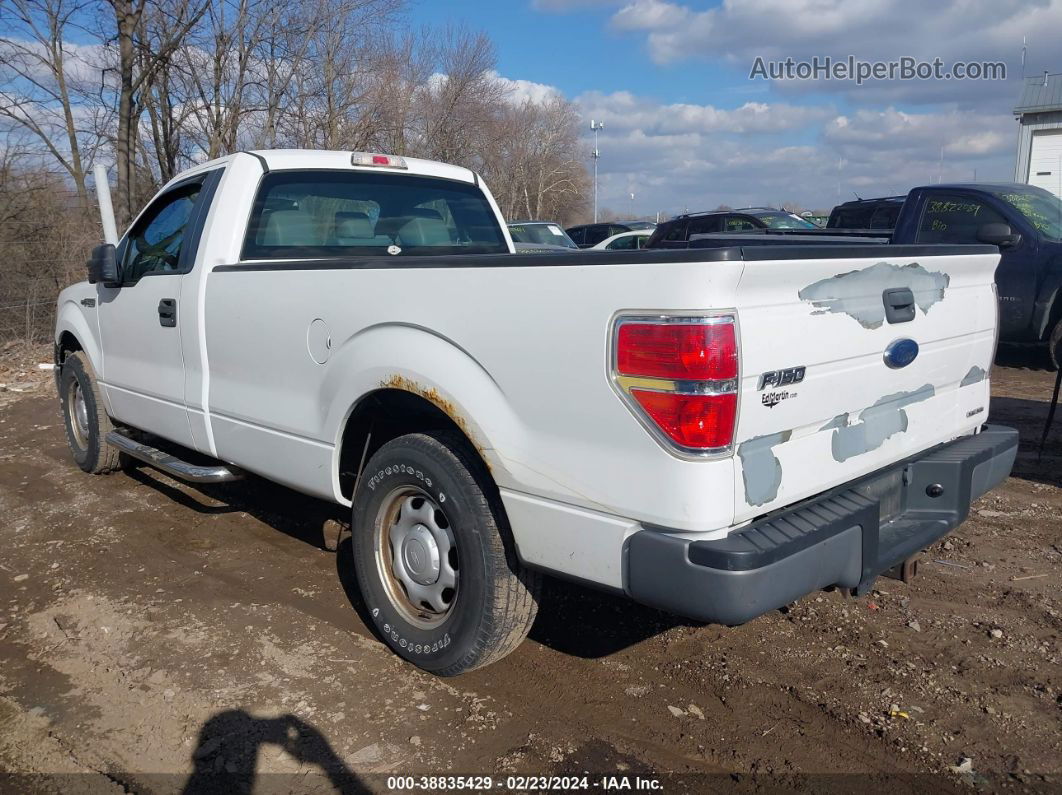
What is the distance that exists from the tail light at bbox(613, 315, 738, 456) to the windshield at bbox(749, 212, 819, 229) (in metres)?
13.1

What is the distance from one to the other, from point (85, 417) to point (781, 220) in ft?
41.1

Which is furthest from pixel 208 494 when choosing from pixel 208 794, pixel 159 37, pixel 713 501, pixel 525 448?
pixel 159 37

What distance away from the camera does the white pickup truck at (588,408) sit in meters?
2.38

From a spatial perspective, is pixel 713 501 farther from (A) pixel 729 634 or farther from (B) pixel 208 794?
(B) pixel 208 794

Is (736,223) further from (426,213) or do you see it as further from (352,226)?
(352,226)

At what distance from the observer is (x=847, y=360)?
2.75 m

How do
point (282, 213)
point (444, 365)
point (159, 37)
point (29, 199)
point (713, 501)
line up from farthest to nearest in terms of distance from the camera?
point (159, 37), point (29, 199), point (282, 213), point (444, 365), point (713, 501)

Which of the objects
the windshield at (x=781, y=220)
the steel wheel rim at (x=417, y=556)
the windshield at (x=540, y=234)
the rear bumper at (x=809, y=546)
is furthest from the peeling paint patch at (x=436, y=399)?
the windshield at (x=540, y=234)

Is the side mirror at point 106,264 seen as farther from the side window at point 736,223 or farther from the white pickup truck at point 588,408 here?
the side window at point 736,223

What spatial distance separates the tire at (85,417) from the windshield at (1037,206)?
8.73 metres

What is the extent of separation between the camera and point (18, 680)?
3434 mm

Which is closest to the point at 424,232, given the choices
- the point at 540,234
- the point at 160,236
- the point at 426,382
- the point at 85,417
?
the point at 160,236

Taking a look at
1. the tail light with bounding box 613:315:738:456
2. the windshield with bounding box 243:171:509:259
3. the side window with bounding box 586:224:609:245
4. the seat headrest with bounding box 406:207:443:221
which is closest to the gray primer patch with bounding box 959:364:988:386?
the tail light with bounding box 613:315:738:456

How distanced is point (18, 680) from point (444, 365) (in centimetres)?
221
